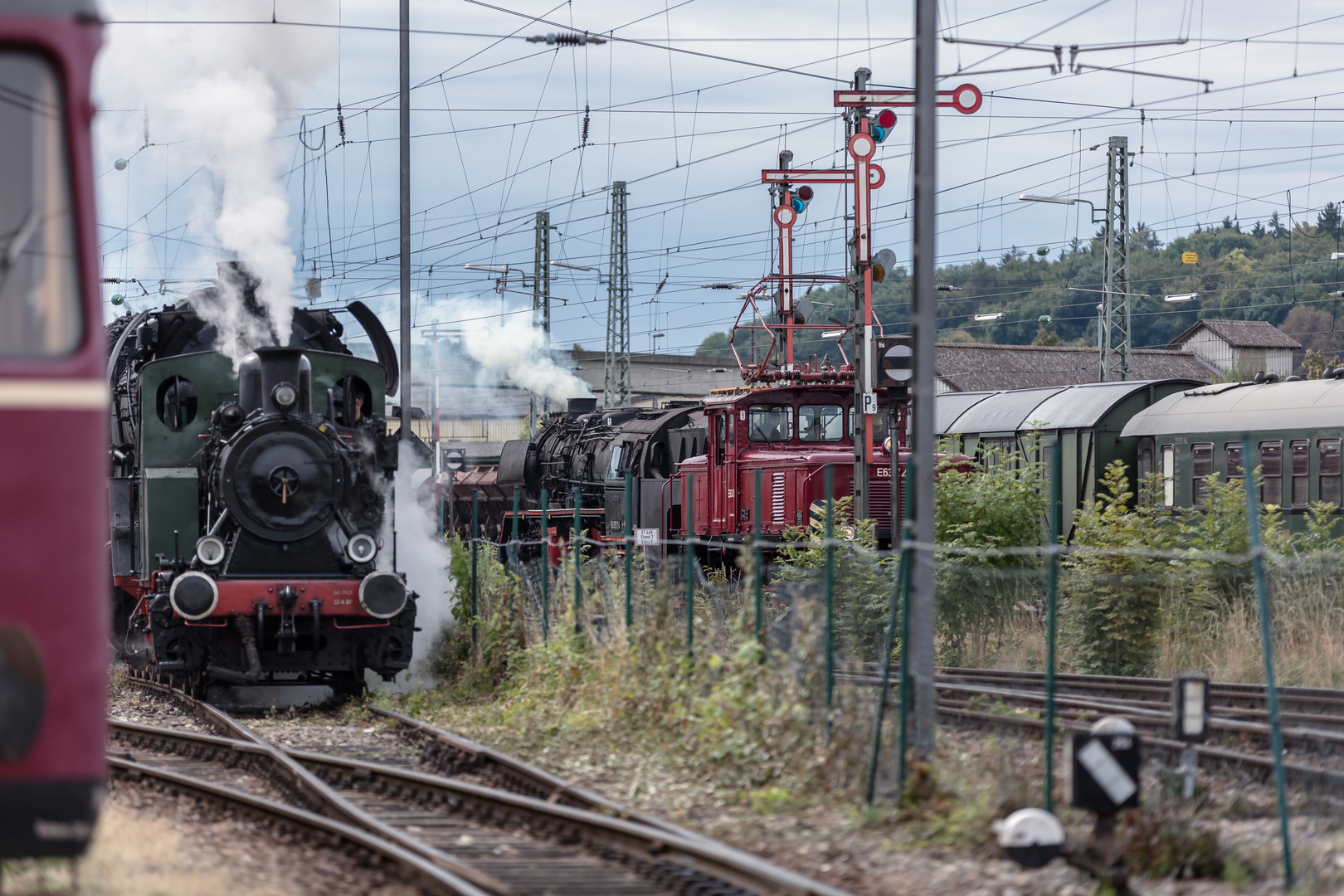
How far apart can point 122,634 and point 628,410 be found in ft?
40.9

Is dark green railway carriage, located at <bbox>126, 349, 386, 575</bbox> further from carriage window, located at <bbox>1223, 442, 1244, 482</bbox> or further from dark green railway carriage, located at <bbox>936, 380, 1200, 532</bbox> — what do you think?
carriage window, located at <bbox>1223, 442, 1244, 482</bbox>

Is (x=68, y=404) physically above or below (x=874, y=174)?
below

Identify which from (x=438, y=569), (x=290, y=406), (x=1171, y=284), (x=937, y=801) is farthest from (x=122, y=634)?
(x=1171, y=284)

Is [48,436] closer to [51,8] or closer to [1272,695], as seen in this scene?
[51,8]

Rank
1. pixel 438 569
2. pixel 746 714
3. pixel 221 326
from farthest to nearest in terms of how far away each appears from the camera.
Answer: pixel 438 569 < pixel 221 326 < pixel 746 714

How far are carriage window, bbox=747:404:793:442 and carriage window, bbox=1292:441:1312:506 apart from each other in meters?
7.50

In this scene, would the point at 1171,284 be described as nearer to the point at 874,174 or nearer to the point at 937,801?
the point at 874,174

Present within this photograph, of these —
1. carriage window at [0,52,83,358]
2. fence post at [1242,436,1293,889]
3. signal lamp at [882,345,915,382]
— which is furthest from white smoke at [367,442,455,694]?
carriage window at [0,52,83,358]

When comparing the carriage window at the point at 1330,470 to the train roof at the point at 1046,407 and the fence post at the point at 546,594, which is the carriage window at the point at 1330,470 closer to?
the train roof at the point at 1046,407

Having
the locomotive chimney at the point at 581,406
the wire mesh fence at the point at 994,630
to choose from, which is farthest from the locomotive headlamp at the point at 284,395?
the locomotive chimney at the point at 581,406

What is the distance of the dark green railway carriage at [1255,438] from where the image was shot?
21.4 metres

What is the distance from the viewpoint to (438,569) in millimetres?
19016

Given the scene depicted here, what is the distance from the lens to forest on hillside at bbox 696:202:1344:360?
2820 inches

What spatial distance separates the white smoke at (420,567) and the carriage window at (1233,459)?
12.2 metres
